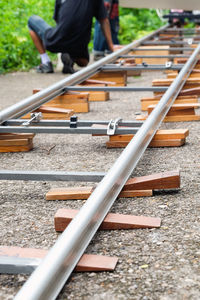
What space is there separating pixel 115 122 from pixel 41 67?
4.79 metres

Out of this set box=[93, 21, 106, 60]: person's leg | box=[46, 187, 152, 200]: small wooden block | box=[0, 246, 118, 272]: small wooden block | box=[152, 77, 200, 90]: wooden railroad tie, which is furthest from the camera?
box=[93, 21, 106, 60]: person's leg

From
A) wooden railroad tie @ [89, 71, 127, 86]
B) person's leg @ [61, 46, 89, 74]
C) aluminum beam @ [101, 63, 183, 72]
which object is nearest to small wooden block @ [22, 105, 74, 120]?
aluminum beam @ [101, 63, 183, 72]

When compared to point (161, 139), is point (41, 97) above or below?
above

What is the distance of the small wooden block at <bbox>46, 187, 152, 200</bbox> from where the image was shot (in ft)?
7.99

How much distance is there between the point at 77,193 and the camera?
7.99ft

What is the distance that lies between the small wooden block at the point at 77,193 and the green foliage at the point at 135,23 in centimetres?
1010

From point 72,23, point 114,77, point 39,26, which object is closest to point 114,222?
point 114,77

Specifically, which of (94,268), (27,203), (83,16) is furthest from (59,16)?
(94,268)

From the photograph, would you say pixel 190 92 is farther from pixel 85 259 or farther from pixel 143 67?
pixel 85 259

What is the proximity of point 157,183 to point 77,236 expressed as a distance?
81cm

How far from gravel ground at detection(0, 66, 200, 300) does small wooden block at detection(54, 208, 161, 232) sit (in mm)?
24

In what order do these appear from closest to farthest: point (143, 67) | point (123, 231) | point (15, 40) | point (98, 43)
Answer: point (123, 231) < point (143, 67) < point (15, 40) < point (98, 43)

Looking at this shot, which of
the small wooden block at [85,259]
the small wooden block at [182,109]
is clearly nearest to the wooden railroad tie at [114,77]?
the small wooden block at [182,109]

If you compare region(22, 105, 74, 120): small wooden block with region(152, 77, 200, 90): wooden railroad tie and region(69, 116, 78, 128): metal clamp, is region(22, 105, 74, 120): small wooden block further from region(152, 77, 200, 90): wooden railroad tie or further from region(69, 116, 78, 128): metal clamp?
region(152, 77, 200, 90): wooden railroad tie
